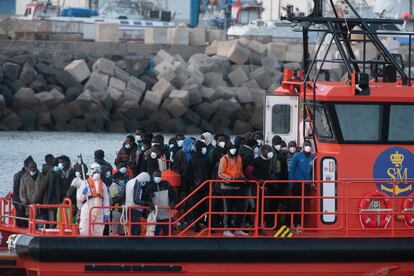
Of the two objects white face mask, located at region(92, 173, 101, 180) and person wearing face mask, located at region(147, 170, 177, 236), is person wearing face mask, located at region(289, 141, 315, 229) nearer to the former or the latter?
person wearing face mask, located at region(147, 170, 177, 236)

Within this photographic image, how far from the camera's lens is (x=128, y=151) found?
58.9 feet

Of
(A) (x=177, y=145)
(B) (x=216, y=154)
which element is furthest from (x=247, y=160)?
(A) (x=177, y=145)

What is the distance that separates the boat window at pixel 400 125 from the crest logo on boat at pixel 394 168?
15 centimetres

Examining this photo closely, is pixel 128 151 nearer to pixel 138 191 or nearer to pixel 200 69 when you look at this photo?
pixel 138 191

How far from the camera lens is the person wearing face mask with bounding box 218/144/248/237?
1546 cm

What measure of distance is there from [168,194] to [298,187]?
5.44ft

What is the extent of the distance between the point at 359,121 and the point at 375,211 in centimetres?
112

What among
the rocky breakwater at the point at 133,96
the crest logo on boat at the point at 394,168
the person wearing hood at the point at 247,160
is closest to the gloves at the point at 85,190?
the person wearing hood at the point at 247,160

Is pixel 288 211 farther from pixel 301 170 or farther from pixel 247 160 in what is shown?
pixel 247 160

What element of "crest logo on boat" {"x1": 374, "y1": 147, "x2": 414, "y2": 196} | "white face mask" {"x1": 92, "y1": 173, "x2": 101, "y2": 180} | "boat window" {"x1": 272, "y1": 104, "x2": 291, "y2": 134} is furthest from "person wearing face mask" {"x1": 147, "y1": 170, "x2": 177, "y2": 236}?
"boat window" {"x1": 272, "y1": 104, "x2": 291, "y2": 134}

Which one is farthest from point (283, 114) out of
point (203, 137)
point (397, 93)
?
point (397, 93)

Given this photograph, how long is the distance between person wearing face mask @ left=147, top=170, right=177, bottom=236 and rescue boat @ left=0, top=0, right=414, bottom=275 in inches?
5.4

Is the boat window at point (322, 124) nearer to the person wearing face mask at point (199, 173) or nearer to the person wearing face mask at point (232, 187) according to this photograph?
the person wearing face mask at point (232, 187)

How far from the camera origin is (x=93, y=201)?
1524 cm
